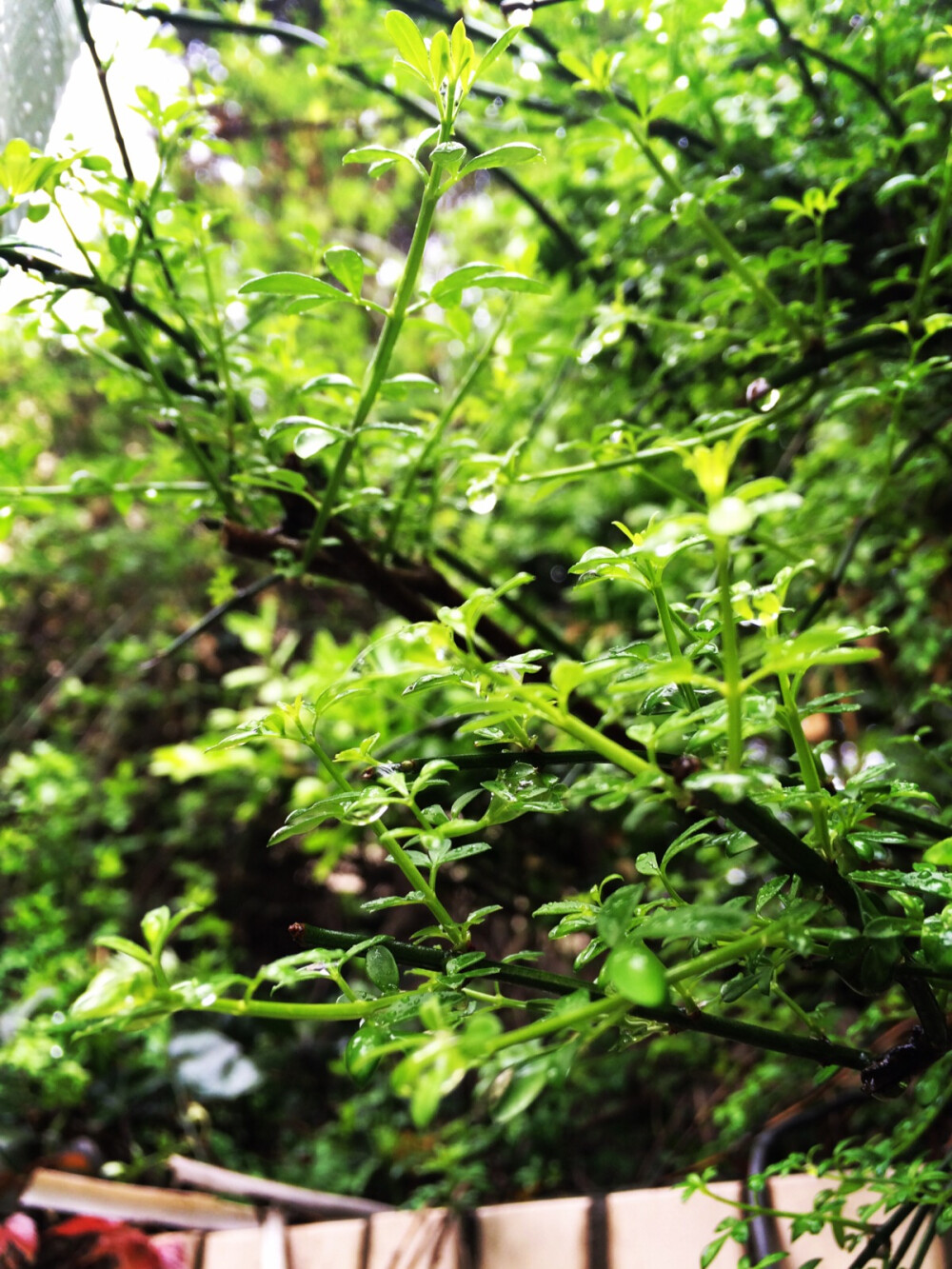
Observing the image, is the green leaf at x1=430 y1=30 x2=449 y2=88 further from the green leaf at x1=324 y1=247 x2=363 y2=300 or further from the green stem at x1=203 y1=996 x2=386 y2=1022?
the green stem at x1=203 y1=996 x2=386 y2=1022

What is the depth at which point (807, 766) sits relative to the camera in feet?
1.02

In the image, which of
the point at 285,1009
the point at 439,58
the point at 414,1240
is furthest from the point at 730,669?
the point at 414,1240

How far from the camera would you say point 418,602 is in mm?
541

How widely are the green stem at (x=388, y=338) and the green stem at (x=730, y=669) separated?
0.62ft

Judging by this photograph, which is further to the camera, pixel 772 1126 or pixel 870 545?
pixel 870 545

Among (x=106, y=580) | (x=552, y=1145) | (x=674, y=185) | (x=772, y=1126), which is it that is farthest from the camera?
(x=106, y=580)

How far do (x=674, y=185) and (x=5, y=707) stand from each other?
4.11 ft

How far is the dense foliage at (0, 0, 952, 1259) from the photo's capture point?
0.99 feet

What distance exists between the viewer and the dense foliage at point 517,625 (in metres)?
0.30

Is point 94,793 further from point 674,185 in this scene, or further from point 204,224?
point 674,185

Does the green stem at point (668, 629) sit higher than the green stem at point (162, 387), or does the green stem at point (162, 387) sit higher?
the green stem at point (162, 387)

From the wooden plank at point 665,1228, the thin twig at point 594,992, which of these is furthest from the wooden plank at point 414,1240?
the thin twig at point 594,992

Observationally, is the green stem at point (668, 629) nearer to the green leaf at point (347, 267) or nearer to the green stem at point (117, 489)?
the green leaf at point (347, 267)

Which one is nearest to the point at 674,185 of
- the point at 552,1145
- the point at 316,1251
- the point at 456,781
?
the point at 456,781
